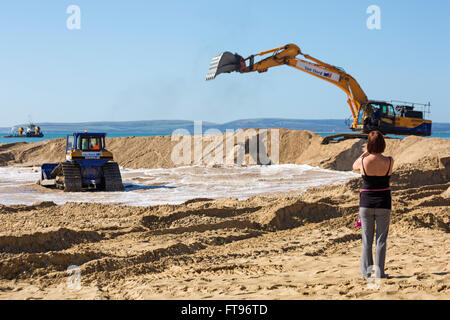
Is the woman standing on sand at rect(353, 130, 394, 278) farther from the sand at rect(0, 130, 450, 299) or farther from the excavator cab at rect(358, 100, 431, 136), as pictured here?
the excavator cab at rect(358, 100, 431, 136)

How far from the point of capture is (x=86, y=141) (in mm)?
19156

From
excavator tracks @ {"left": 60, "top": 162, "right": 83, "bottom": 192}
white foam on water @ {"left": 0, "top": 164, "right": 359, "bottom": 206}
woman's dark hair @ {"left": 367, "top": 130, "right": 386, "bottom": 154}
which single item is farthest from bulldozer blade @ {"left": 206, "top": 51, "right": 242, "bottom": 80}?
woman's dark hair @ {"left": 367, "top": 130, "right": 386, "bottom": 154}

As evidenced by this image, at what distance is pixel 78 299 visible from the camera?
5.36m

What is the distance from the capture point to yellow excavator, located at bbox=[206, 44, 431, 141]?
784 inches

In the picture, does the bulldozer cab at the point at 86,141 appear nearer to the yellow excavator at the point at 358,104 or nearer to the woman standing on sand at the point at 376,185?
the yellow excavator at the point at 358,104

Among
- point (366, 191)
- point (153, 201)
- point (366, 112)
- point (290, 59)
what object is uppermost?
point (290, 59)

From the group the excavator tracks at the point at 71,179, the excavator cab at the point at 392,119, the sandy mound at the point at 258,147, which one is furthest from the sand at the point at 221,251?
the sandy mound at the point at 258,147

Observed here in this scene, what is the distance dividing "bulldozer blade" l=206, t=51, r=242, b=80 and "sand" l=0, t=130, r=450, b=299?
5.05 meters

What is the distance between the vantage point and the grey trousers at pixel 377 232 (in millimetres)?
5324

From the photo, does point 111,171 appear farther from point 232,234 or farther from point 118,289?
point 118,289

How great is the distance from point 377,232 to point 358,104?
651 inches

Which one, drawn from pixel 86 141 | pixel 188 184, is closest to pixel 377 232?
pixel 86 141

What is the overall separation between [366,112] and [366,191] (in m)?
15.8
